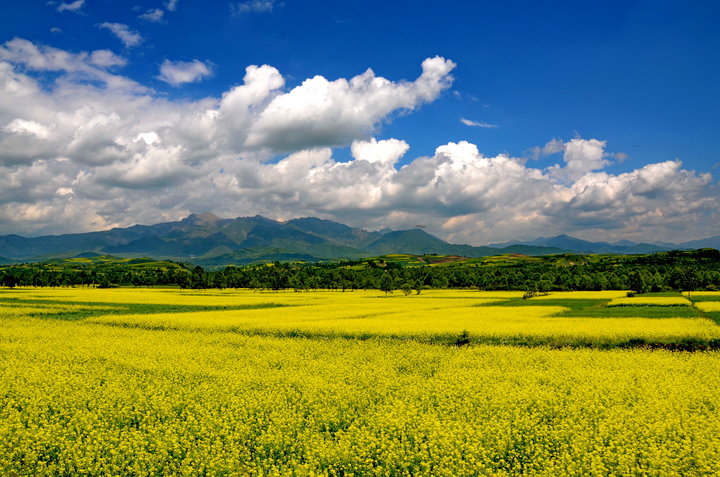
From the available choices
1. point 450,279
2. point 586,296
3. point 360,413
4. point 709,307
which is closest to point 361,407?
point 360,413

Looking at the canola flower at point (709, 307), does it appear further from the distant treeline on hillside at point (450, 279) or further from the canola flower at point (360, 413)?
the distant treeline on hillside at point (450, 279)

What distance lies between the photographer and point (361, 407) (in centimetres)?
1566

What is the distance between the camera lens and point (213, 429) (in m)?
13.3

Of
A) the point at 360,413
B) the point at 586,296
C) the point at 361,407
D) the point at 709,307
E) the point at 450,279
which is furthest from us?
the point at 450,279

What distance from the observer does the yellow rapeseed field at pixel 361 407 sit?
11.1 m

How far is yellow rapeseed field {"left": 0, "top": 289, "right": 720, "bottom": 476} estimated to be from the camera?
11.1m

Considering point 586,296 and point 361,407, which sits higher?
point 361,407

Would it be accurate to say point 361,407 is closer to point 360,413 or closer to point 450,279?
point 360,413

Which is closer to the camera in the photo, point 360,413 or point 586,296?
point 360,413

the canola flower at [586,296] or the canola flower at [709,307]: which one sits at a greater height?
the canola flower at [709,307]

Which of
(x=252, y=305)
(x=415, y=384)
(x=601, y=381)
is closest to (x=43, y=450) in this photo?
(x=415, y=384)

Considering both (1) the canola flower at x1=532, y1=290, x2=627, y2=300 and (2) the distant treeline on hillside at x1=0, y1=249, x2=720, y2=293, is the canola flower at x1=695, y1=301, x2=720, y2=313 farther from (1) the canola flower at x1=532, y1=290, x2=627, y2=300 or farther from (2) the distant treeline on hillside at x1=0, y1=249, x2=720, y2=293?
(2) the distant treeline on hillside at x1=0, y1=249, x2=720, y2=293

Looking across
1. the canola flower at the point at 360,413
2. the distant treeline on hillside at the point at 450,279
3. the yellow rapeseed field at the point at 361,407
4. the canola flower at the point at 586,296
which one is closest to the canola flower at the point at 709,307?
the canola flower at the point at 586,296

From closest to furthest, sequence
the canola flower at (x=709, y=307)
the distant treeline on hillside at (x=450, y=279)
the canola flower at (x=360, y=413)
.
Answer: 1. the canola flower at (x=360, y=413)
2. the canola flower at (x=709, y=307)
3. the distant treeline on hillside at (x=450, y=279)
